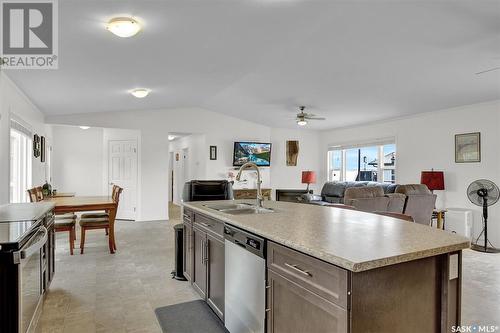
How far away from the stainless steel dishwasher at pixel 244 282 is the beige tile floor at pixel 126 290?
0.72 m

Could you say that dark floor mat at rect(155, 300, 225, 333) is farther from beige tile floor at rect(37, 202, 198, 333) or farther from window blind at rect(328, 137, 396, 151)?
window blind at rect(328, 137, 396, 151)

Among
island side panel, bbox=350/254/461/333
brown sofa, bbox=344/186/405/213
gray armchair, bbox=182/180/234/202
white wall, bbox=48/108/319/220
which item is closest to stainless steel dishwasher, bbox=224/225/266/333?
island side panel, bbox=350/254/461/333

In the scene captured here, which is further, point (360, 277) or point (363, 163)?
point (363, 163)

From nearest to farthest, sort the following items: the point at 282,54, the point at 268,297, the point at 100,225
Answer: the point at 268,297 < the point at 282,54 < the point at 100,225

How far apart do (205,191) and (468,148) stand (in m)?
4.61

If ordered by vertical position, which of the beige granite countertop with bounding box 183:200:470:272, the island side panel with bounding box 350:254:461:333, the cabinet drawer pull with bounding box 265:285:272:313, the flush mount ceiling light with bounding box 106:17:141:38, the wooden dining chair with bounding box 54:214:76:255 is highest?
the flush mount ceiling light with bounding box 106:17:141:38

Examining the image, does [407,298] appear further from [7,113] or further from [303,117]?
[303,117]

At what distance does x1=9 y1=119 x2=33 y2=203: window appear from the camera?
448cm

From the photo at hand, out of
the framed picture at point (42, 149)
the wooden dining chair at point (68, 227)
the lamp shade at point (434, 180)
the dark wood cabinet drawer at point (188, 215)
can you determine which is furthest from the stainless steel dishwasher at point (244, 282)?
the framed picture at point (42, 149)

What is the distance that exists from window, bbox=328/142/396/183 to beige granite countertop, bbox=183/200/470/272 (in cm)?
529

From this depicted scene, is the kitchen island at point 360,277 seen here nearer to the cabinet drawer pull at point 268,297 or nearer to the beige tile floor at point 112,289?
the cabinet drawer pull at point 268,297

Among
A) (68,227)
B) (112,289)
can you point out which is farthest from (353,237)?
(68,227)

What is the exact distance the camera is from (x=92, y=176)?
7.70 m

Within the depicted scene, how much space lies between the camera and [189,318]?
8.29 ft
